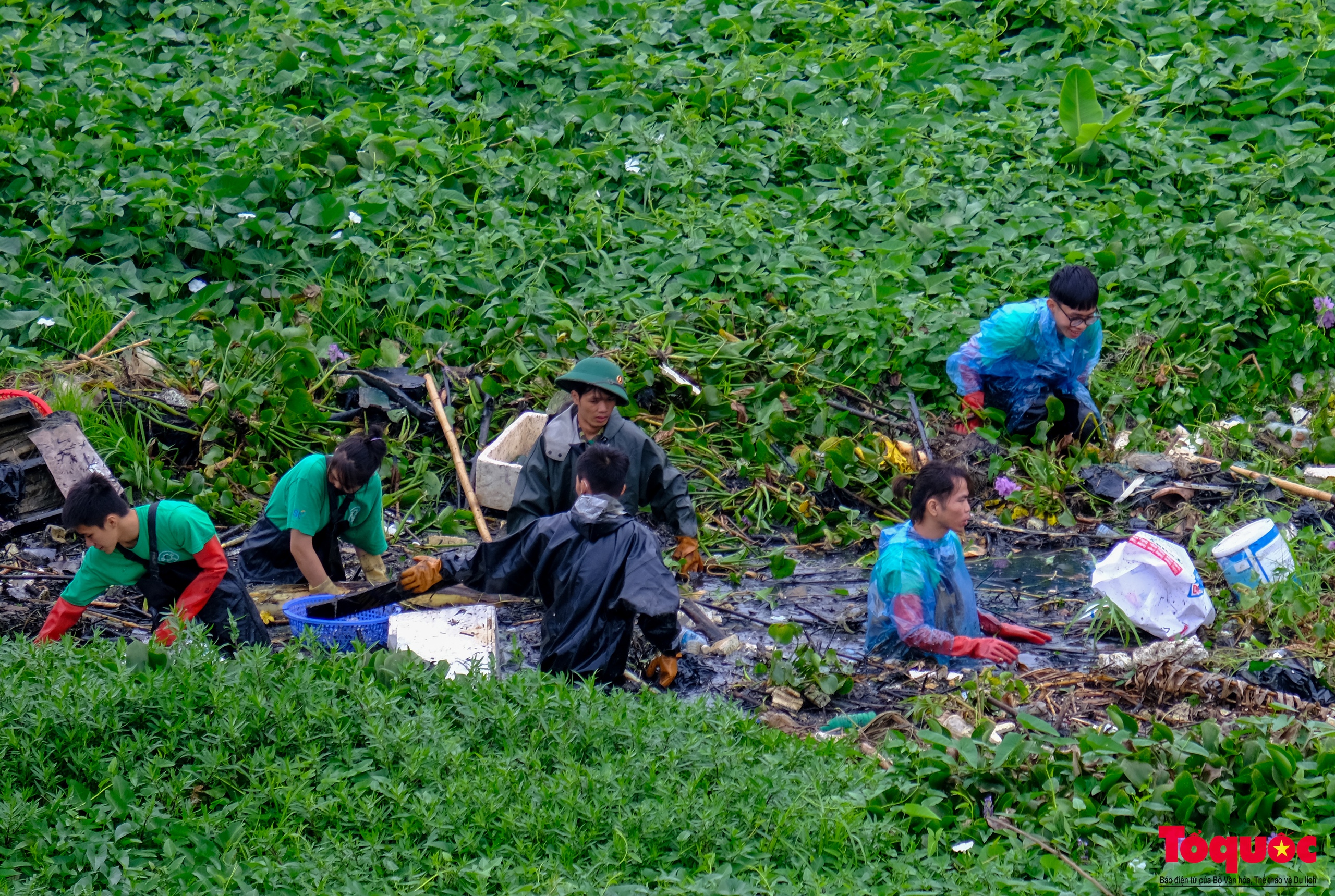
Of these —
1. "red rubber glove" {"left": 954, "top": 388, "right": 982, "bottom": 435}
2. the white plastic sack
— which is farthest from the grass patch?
"red rubber glove" {"left": 954, "top": 388, "right": 982, "bottom": 435}

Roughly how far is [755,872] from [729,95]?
7.14 meters

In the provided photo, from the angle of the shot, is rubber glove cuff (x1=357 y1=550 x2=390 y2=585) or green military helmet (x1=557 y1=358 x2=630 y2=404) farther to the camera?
rubber glove cuff (x1=357 y1=550 x2=390 y2=585)

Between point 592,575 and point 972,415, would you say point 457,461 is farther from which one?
point 972,415

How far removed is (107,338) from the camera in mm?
7277

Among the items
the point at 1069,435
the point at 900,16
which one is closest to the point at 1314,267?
the point at 1069,435

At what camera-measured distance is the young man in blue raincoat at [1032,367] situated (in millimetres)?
6703

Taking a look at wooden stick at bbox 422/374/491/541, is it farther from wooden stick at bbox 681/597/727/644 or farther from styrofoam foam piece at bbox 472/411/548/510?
wooden stick at bbox 681/597/727/644

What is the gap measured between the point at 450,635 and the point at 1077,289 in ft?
11.6

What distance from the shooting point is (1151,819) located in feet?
11.7

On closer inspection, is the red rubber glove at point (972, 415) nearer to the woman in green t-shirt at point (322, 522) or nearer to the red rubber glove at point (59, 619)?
the woman in green t-shirt at point (322, 522)

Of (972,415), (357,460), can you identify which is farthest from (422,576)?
(972,415)

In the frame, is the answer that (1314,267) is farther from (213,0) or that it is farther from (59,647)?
(213,0)

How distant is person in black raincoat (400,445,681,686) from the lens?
4562 millimetres

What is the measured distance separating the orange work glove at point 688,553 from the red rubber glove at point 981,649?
152 cm
